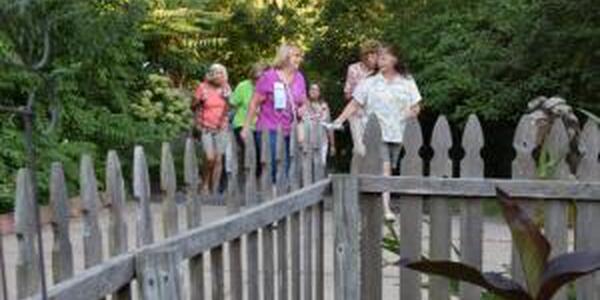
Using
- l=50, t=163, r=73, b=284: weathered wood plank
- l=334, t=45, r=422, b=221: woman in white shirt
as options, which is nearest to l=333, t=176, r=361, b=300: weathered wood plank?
l=50, t=163, r=73, b=284: weathered wood plank

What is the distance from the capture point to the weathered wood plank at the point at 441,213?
472cm

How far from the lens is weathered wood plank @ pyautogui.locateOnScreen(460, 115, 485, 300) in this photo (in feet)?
15.3

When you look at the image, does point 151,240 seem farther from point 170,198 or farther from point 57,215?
point 57,215

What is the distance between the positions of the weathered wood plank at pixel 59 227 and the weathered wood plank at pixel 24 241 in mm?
118

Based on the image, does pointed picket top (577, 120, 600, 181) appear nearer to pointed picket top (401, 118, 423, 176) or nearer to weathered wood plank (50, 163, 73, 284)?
pointed picket top (401, 118, 423, 176)

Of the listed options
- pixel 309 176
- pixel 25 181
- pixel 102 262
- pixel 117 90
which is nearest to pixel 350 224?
pixel 309 176

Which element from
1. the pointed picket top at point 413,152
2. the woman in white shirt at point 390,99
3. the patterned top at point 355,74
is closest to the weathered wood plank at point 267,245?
the pointed picket top at point 413,152

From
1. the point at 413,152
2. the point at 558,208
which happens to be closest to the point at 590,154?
the point at 558,208

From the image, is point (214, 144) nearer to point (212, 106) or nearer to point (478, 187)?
point (478, 187)

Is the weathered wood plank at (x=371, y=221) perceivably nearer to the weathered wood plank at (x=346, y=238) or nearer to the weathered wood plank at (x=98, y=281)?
the weathered wood plank at (x=346, y=238)

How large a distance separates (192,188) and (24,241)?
1.03m

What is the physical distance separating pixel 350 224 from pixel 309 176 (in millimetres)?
268

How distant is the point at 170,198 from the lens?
331 cm

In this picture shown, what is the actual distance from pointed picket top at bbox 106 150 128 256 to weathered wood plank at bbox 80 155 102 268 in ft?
0.31
